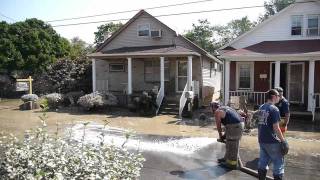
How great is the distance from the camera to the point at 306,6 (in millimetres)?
20297

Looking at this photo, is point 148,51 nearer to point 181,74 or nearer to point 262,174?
point 181,74

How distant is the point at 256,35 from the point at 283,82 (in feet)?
9.53

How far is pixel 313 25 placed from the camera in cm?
2031

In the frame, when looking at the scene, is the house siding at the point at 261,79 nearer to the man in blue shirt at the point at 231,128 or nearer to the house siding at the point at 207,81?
the house siding at the point at 207,81

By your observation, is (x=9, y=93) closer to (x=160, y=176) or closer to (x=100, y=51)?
(x=100, y=51)

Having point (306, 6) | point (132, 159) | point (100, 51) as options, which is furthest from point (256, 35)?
point (132, 159)

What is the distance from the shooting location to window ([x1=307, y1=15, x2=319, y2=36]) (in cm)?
2025

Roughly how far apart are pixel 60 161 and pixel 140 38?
21.4 m

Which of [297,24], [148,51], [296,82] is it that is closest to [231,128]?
[296,82]

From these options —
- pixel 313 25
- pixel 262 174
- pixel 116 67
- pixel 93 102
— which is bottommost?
pixel 262 174

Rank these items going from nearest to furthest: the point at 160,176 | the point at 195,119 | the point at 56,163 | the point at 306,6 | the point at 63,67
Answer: the point at 56,163 < the point at 160,176 < the point at 195,119 < the point at 306,6 < the point at 63,67

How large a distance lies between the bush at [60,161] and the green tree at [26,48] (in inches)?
1081

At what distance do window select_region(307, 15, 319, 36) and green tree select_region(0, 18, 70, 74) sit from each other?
64.3 ft

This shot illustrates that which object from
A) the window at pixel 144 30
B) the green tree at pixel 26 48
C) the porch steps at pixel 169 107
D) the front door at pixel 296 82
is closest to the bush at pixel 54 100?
the porch steps at pixel 169 107
